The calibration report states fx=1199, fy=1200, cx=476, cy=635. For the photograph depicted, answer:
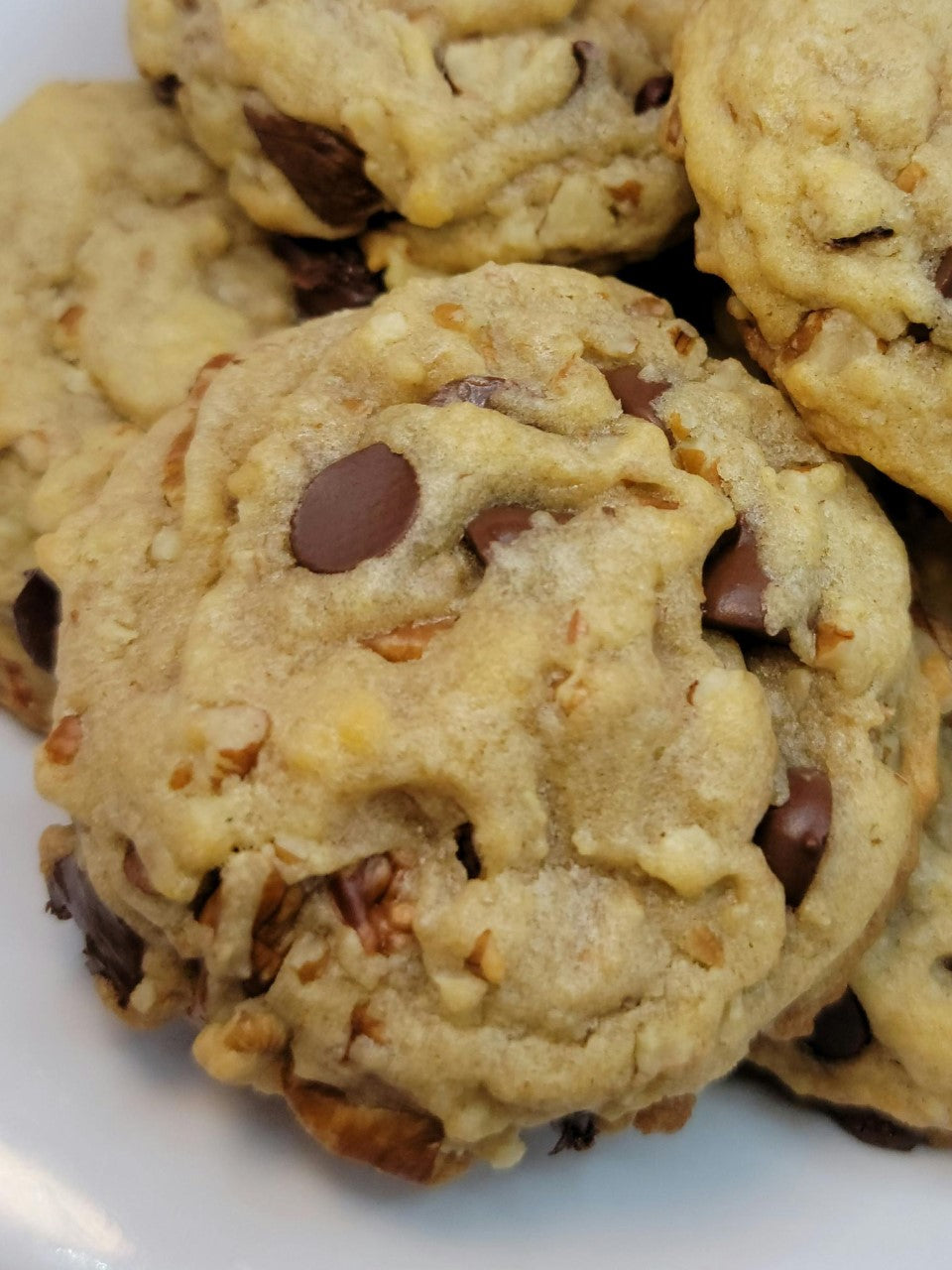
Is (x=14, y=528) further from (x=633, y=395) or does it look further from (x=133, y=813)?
(x=633, y=395)

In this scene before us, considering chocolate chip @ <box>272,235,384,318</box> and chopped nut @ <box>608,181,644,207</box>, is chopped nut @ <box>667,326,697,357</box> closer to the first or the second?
chopped nut @ <box>608,181,644,207</box>

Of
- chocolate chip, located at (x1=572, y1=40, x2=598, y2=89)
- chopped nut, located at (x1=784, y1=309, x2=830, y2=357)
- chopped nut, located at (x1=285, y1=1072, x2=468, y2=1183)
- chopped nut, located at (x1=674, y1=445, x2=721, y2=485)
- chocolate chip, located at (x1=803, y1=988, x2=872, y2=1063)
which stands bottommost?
chocolate chip, located at (x1=803, y1=988, x2=872, y2=1063)

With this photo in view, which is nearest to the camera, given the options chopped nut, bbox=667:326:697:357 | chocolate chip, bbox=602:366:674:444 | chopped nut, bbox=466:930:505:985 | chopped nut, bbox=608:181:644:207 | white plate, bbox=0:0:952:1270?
chopped nut, bbox=466:930:505:985

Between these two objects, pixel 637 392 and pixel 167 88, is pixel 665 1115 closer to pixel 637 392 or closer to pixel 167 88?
pixel 637 392

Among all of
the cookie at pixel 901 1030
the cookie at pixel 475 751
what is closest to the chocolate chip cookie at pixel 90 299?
the cookie at pixel 475 751

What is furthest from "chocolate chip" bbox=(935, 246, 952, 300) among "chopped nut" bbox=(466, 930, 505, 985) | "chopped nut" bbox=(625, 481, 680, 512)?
"chopped nut" bbox=(466, 930, 505, 985)

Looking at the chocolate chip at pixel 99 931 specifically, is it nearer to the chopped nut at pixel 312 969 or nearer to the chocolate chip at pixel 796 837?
the chopped nut at pixel 312 969

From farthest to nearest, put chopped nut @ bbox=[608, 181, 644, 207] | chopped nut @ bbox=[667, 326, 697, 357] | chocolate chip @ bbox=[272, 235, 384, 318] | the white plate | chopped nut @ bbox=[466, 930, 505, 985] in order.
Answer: chocolate chip @ bbox=[272, 235, 384, 318] < chopped nut @ bbox=[608, 181, 644, 207] < chopped nut @ bbox=[667, 326, 697, 357] < the white plate < chopped nut @ bbox=[466, 930, 505, 985]

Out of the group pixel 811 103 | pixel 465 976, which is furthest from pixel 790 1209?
pixel 811 103
